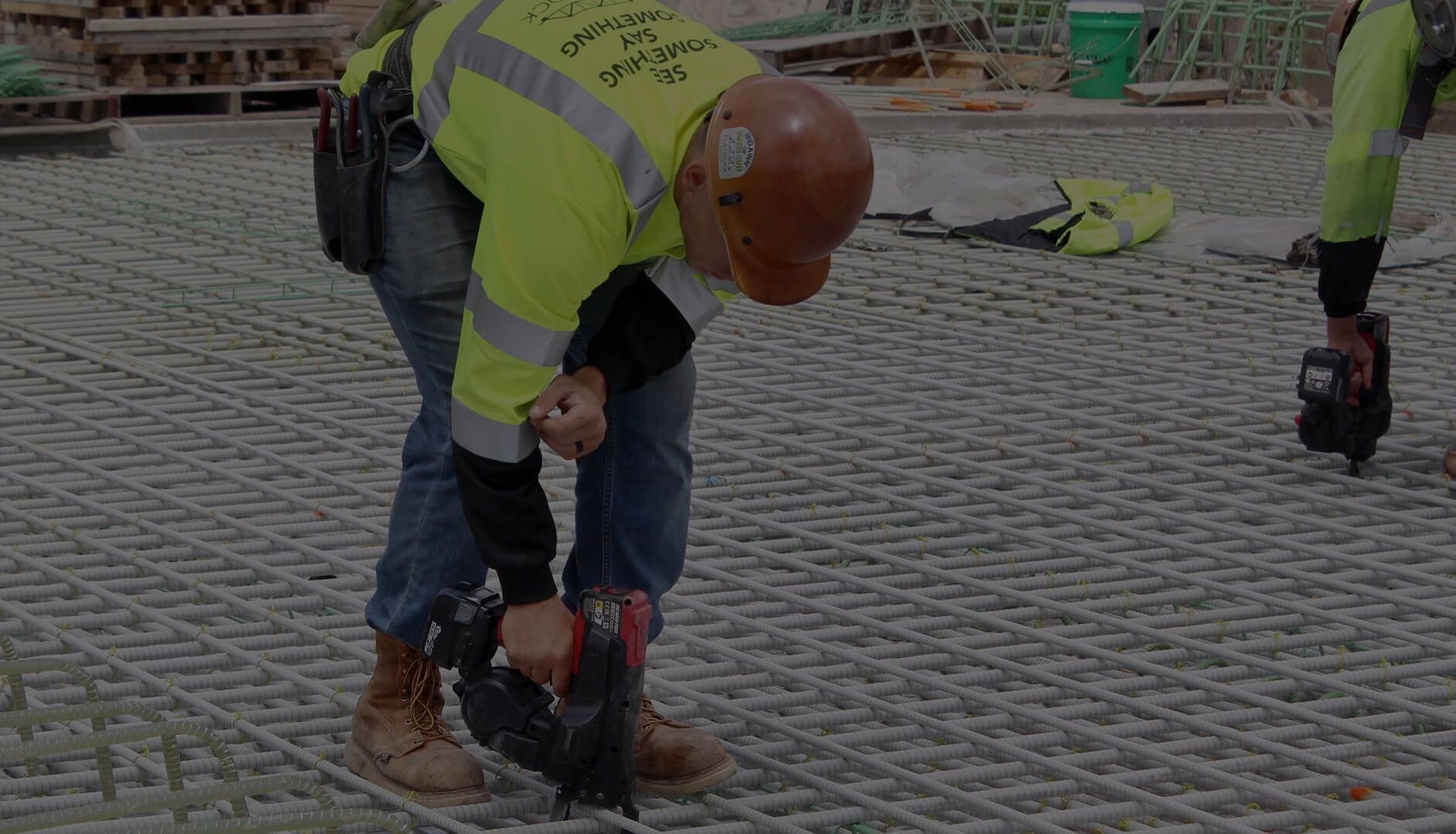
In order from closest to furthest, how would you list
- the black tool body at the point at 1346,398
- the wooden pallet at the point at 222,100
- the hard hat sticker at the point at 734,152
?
1. the hard hat sticker at the point at 734,152
2. the black tool body at the point at 1346,398
3. the wooden pallet at the point at 222,100

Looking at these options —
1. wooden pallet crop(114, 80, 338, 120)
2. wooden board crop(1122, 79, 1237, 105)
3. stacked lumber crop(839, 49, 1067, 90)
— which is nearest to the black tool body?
wooden pallet crop(114, 80, 338, 120)

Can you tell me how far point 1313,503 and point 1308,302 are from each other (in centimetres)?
191

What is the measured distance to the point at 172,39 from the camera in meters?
7.86

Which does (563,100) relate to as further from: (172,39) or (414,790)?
(172,39)

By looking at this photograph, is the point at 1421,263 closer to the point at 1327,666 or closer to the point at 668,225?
the point at 1327,666

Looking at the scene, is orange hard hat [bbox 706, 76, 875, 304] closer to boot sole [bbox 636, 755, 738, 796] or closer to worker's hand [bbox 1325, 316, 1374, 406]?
boot sole [bbox 636, 755, 738, 796]

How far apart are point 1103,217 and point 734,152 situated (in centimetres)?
482

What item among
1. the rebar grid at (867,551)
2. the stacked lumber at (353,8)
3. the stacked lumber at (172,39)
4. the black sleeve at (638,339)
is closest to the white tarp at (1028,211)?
the rebar grid at (867,551)

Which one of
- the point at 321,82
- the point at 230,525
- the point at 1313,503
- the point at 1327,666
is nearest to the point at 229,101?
the point at 321,82

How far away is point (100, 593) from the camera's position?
125 inches

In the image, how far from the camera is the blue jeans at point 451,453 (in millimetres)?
2244

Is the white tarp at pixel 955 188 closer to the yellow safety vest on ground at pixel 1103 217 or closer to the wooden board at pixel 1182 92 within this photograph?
the yellow safety vest on ground at pixel 1103 217

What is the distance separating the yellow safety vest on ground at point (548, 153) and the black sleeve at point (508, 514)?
3 cm

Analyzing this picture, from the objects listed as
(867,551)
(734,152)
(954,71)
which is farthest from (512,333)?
(954,71)
